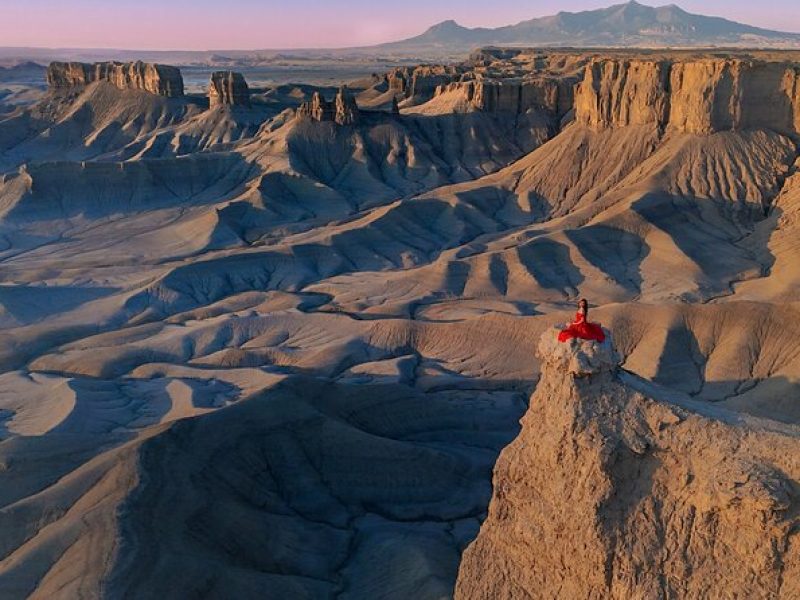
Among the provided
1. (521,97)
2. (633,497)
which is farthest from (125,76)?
(633,497)

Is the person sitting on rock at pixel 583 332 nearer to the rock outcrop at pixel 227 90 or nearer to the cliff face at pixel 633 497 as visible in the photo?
the cliff face at pixel 633 497

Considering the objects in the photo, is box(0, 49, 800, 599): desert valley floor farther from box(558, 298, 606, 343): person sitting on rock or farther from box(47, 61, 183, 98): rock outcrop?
box(47, 61, 183, 98): rock outcrop

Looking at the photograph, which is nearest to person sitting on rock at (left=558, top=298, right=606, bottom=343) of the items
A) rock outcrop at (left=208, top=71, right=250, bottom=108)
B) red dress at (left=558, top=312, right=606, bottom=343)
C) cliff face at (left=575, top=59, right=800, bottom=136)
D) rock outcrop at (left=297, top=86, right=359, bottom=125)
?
red dress at (left=558, top=312, right=606, bottom=343)

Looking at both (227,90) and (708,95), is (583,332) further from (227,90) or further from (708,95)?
(227,90)

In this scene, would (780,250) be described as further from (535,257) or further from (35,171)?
(35,171)

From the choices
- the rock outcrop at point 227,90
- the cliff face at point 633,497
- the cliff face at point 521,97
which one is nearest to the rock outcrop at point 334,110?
the cliff face at point 521,97

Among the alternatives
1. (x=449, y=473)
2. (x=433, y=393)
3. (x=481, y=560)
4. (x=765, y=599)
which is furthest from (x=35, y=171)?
(x=765, y=599)

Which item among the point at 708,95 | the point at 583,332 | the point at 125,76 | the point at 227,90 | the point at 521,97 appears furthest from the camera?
the point at 125,76
